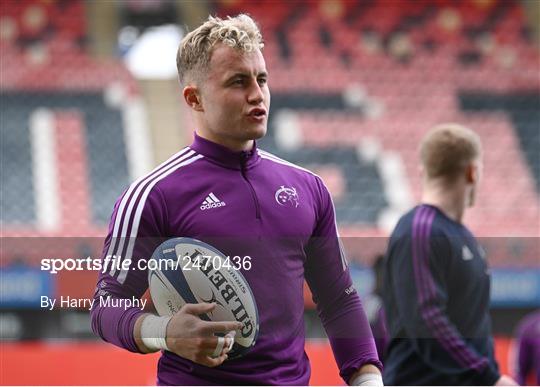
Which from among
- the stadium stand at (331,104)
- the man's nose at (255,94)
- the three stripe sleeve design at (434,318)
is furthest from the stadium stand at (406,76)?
the man's nose at (255,94)

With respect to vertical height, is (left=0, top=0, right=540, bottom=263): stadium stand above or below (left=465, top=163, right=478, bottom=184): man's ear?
above

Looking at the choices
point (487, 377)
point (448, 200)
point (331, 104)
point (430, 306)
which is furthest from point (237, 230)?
point (331, 104)

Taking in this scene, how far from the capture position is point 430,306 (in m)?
3.15

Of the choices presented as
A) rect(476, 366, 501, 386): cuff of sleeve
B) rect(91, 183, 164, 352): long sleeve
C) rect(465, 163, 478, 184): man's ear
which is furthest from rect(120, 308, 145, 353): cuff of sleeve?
rect(465, 163, 478, 184): man's ear

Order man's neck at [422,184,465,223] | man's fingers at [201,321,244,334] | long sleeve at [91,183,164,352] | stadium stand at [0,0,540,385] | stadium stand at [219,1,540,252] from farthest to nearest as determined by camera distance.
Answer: stadium stand at [219,1,540,252]
stadium stand at [0,0,540,385]
man's neck at [422,184,465,223]
long sleeve at [91,183,164,352]
man's fingers at [201,321,244,334]

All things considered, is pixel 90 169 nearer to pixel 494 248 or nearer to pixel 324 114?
pixel 324 114

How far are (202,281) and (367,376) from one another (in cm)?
49

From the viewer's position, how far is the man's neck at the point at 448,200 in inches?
137

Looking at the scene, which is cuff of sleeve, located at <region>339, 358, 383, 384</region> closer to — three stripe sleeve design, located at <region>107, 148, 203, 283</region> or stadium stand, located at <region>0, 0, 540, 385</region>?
three stripe sleeve design, located at <region>107, 148, 203, 283</region>

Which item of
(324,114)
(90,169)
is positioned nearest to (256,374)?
(90,169)

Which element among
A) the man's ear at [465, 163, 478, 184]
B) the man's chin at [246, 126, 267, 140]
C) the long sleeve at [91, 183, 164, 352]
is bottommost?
the long sleeve at [91, 183, 164, 352]

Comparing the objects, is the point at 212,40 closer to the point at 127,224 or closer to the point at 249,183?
the point at 249,183

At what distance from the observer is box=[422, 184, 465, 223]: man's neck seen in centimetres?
347

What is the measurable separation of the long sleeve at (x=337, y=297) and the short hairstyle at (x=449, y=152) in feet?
3.79
